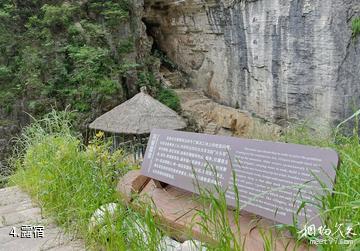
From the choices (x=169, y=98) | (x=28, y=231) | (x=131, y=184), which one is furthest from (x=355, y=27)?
(x=28, y=231)

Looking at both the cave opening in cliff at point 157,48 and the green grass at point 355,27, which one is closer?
the green grass at point 355,27

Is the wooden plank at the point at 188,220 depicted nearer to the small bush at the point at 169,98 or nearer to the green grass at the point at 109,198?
the green grass at the point at 109,198

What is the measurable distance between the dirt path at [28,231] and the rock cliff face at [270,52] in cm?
610

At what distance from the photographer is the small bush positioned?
10.1 meters

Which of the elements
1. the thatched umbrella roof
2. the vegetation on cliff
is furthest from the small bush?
the thatched umbrella roof

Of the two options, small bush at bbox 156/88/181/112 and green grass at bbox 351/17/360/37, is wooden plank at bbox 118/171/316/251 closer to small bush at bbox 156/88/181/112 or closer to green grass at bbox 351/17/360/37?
green grass at bbox 351/17/360/37

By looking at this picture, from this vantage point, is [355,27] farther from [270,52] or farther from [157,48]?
[157,48]

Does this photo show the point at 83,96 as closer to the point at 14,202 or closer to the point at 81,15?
the point at 81,15

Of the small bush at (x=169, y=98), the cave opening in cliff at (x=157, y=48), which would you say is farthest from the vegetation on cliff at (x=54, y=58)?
the cave opening in cliff at (x=157, y=48)

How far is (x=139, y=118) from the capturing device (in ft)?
19.6

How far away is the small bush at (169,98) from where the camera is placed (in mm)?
10117

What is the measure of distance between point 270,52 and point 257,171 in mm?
7259

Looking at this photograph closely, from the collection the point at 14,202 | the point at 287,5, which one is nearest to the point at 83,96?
the point at 287,5

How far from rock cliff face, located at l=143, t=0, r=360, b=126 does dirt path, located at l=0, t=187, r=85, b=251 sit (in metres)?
6.10
